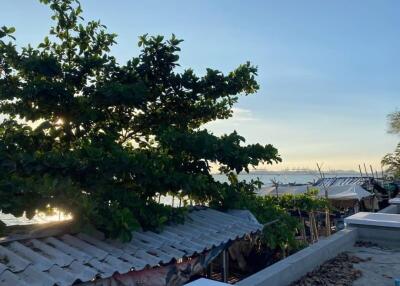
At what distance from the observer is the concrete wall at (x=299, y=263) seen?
5.46 meters

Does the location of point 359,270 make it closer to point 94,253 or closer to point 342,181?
point 94,253

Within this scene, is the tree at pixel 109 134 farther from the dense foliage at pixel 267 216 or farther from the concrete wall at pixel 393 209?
the concrete wall at pixel 393 209

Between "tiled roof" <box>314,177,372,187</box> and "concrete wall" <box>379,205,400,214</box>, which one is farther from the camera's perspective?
"tiled roof" <box>314,177,372,187</box>

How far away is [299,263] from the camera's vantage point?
256 inches

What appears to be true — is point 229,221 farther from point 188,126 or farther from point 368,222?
point 368,222

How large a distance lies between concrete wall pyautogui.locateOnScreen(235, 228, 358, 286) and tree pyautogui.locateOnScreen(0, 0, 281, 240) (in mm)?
1847

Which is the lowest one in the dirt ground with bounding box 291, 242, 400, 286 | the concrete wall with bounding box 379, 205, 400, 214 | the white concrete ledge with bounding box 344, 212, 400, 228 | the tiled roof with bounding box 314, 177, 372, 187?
the dirt ground with bounding box 291, 242, 400, 286

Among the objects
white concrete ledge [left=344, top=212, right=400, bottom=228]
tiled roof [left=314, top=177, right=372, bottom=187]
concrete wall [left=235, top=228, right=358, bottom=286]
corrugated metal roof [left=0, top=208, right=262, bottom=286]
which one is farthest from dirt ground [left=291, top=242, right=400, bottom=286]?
tiled roof [left=314, top=177, right=372, bottom=187]

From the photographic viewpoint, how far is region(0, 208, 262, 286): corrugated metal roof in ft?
13.2

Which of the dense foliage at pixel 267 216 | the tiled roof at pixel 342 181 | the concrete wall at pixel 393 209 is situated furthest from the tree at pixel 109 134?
the tiled roof at pixel 342 181

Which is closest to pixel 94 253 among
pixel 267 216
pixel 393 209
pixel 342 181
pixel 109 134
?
pixel 109 134

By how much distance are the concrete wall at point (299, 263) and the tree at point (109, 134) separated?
185cm

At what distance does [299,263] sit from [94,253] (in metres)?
3.70

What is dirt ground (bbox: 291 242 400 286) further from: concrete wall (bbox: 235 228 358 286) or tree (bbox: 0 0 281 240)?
tree (bbox: 0 0 281 240)
